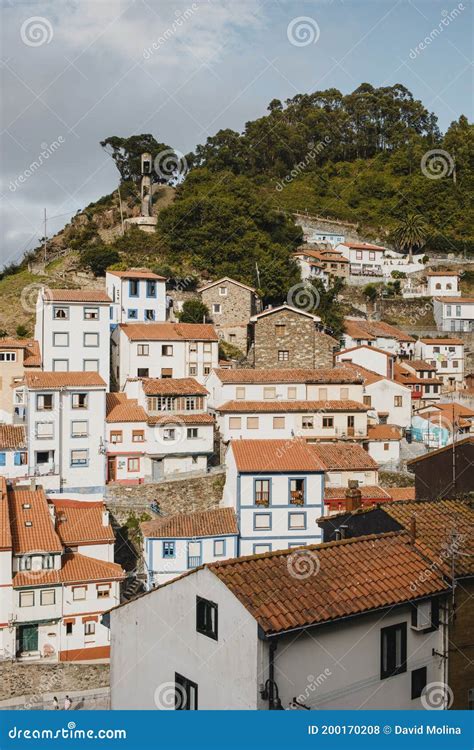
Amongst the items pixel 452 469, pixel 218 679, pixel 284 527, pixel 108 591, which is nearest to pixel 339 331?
pixel 284 527

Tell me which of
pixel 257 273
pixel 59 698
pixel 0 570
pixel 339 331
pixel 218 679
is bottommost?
pixel 59 698

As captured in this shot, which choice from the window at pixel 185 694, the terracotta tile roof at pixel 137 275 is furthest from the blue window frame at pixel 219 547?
the terracotta tile roof at pixel 137 275

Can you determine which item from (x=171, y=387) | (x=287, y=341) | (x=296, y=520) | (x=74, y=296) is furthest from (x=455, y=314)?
(x=296, y=520)

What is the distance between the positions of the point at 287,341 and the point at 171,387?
1035 cm

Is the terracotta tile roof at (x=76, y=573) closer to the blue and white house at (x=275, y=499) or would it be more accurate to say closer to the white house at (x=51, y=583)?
the white house at (x=51, y=583)

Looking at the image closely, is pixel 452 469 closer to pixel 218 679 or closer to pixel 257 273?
pixel 218 679

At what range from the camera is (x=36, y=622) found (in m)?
28.5

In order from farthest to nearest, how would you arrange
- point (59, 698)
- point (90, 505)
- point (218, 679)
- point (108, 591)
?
point (90, 505) < point (108, 591) < point (59, 698) < point (218, 679)

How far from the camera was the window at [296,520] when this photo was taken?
30875mm

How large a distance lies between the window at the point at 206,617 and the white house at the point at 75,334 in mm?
28877

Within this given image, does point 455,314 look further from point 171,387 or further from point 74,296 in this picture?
point 74,296

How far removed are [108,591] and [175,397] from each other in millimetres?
10588

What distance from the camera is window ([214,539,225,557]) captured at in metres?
30.0

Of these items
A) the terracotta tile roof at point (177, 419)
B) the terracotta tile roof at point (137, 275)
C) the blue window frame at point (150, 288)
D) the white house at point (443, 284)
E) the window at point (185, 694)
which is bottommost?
the window at point (185, 694)
